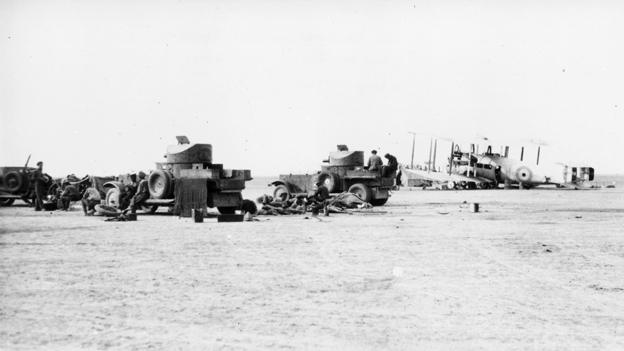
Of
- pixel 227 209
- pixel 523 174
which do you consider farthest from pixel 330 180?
pixel 523 174

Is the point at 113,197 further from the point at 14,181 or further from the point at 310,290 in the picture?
the point at 310,290

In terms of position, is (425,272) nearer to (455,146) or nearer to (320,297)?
(320,297)

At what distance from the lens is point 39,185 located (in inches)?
1086

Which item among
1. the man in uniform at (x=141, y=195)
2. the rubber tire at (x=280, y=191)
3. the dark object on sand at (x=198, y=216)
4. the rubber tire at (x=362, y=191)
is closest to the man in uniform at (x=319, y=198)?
the rubber tire at (x=280, y=191)

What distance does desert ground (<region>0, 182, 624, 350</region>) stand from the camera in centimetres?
652

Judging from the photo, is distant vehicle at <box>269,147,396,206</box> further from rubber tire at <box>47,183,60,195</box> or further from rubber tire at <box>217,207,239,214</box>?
rubber tire at <box>47,183,60,195</box>

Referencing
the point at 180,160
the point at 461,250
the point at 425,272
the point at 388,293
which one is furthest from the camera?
the point at 180,160

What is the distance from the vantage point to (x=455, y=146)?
65062 mm

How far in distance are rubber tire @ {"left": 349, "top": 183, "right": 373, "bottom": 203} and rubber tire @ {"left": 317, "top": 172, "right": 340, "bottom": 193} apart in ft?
2.40

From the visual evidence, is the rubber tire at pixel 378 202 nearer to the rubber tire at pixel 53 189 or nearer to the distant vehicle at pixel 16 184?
the rubber tire at pixel 53 189

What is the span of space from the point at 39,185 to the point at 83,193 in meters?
1.95

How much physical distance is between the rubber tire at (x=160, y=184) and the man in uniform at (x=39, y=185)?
6.58 metres

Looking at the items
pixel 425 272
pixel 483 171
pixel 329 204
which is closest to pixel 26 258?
pixel 425 272

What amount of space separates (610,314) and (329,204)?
58.8 feet
